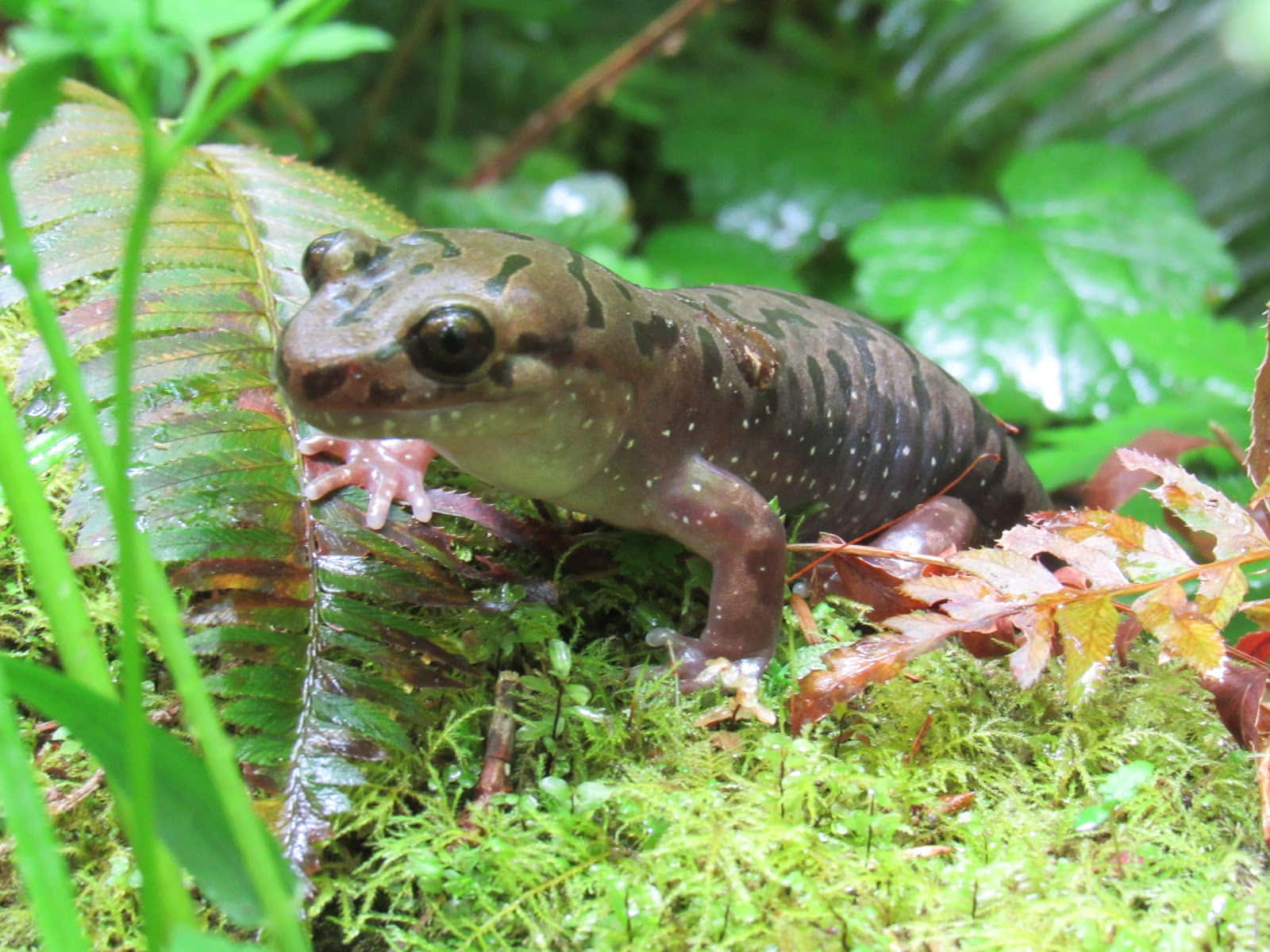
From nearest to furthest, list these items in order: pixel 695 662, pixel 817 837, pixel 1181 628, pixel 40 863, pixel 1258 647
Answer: pixel 40 863
pixel 817 837
pixel 1181 628
pixel 1258 647
pixel 695 662

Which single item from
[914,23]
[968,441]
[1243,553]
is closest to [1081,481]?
[968,441]

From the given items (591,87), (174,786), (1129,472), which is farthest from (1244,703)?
(591,87)

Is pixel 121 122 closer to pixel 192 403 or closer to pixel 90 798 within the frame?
pixel 192 403

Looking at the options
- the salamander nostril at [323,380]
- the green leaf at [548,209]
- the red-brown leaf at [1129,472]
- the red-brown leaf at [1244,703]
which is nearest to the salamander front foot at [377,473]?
the salamander nostril at [323,380]

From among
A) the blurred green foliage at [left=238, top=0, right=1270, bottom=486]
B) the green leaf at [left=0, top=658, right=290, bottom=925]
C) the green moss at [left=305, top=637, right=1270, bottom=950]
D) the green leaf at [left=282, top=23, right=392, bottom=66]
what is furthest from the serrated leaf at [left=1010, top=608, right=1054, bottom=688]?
the blurred green foliage at [left=238, top=0, right=1270, bottom=486]

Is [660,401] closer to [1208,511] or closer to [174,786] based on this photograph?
[1208,511]

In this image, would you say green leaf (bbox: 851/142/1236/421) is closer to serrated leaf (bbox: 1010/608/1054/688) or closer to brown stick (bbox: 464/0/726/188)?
brown stick (bbox: 464/0/726/188)

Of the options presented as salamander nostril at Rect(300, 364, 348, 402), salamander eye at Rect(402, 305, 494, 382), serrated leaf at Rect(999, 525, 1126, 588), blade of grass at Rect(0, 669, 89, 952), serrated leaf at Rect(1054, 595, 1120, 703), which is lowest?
blade of grass at Rect(0, 669, 89, 952)
